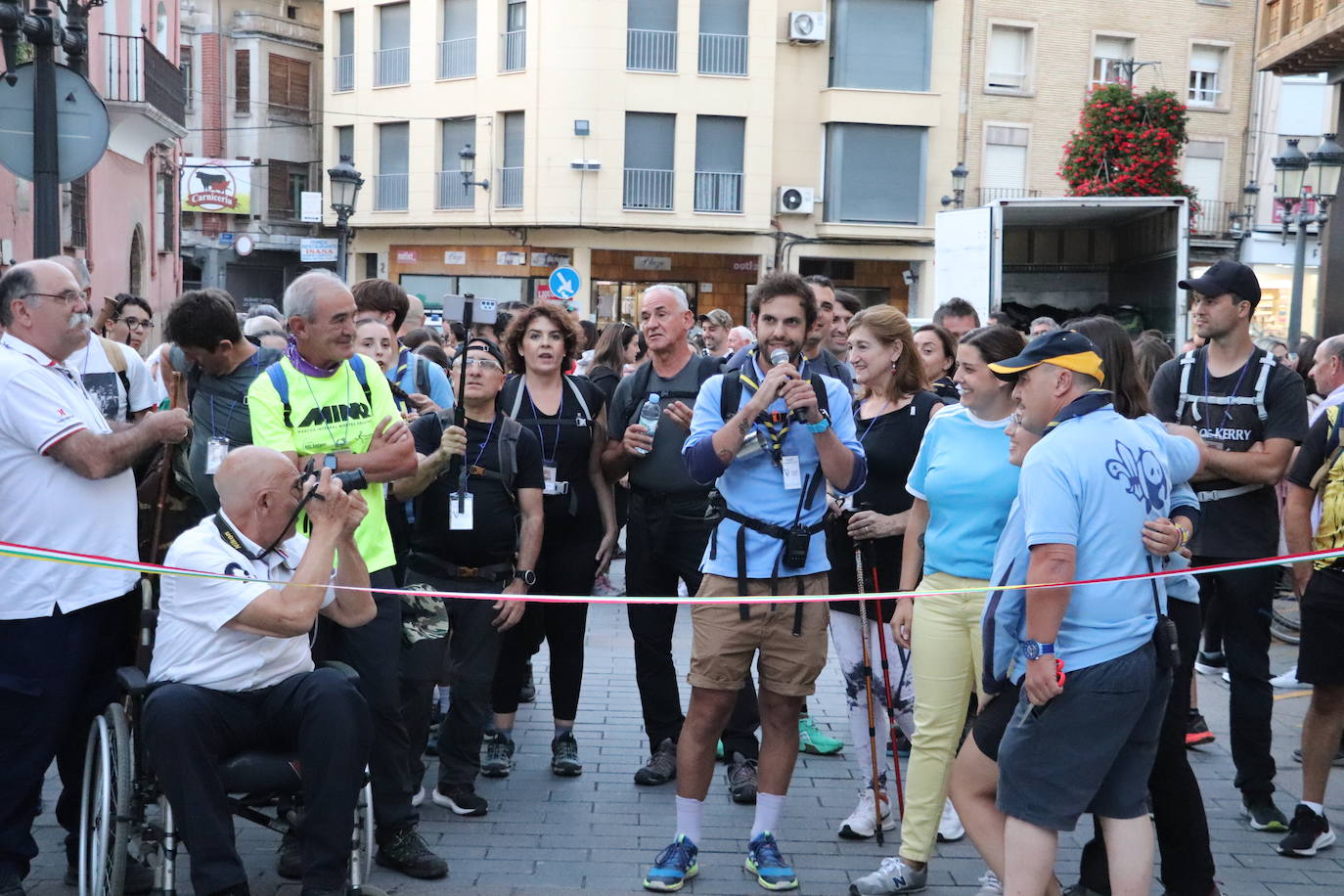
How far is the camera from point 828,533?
6.07 m

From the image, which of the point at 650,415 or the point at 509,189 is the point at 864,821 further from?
the point at 509,189

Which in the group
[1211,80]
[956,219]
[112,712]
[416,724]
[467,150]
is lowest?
[416,724]

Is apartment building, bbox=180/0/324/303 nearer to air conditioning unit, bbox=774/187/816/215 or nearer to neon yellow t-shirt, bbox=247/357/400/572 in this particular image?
air conditioning unit, bbox=774/187/816/215

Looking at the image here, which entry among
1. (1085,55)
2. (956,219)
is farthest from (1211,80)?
(956,219)

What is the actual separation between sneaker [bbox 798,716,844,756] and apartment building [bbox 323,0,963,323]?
27548mm

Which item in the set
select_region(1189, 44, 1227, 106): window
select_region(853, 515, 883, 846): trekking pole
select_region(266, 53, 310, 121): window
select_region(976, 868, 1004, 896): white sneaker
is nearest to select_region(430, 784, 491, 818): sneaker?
select_region(853, 515, 883, 846): trekking pole

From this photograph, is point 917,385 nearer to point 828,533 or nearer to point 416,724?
point 828,533

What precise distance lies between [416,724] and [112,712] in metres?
1.40

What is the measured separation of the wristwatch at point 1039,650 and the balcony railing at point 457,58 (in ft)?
110

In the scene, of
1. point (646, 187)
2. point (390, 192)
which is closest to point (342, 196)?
point (646, 187)

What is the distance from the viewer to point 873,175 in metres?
34.6

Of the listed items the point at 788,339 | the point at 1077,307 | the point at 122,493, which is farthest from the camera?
the point at 1077,307

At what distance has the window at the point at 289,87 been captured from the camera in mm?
42812

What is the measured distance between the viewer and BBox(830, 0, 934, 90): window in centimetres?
3428
